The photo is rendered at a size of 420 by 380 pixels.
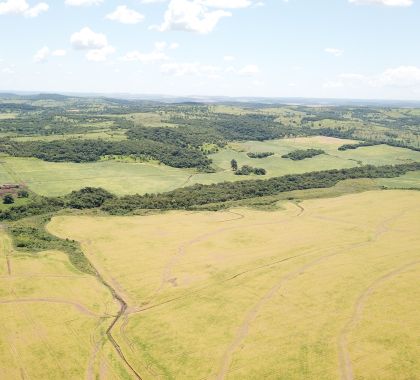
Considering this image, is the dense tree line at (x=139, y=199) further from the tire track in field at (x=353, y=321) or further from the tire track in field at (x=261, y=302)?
the tire track in field at (x=353, y=321)

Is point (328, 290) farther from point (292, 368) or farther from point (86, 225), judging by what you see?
point (86, 225)

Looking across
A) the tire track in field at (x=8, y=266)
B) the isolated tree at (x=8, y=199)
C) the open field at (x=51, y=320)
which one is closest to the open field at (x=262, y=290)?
the open field at (x=51, y=320)

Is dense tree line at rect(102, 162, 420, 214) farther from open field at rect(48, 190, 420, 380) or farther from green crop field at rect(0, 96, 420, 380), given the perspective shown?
open field at rect(48, 190, 420, 380)

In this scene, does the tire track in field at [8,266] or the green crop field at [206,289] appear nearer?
the green crop field at [206,289]

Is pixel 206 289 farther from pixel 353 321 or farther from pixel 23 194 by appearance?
pixel 23 194

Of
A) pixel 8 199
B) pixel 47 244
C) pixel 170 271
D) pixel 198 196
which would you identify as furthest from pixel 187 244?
pixel 8 199
